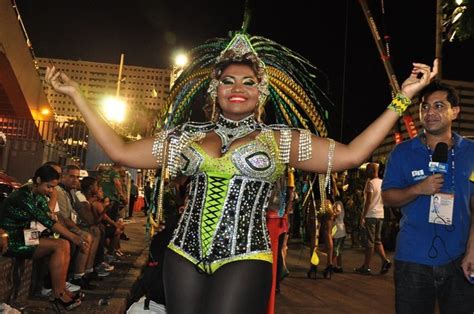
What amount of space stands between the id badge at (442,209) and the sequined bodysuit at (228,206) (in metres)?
1.19

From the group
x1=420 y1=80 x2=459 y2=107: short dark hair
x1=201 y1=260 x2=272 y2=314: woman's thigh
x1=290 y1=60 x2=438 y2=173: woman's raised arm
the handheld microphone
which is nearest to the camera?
x1=201 y1=260 x2=272 y2=314: woman's thigh

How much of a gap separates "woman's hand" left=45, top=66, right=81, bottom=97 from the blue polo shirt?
7.23ft

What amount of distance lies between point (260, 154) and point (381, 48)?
10.1 m

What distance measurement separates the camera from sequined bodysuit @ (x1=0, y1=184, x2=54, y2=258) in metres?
5.43

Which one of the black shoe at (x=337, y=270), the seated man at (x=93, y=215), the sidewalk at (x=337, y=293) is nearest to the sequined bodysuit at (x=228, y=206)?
the sidewalk at (x=337, y=293)

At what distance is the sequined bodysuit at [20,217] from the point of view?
5426 millimetres

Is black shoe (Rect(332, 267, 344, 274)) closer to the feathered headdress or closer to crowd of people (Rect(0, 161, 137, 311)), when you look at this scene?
crowd of people (Rect(0, 161, 137, 311))

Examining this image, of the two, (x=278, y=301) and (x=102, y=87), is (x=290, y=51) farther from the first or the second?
(x=102, y=87)

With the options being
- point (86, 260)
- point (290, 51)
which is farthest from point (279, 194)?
point (86, 260)

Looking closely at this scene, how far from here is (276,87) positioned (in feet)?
12.5

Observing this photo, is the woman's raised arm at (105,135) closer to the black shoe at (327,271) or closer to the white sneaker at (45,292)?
the white sneaker at (45,292)

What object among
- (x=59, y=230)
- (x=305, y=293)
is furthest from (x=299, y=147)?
(x=305, y=293)

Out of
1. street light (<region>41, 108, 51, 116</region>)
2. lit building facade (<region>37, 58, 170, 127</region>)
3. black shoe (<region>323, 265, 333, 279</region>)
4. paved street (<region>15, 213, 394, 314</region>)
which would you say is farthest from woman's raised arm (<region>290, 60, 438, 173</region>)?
lit building facade (<region>37, 58, 170, 127</region>)

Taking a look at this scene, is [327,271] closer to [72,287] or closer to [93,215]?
[93,215]
